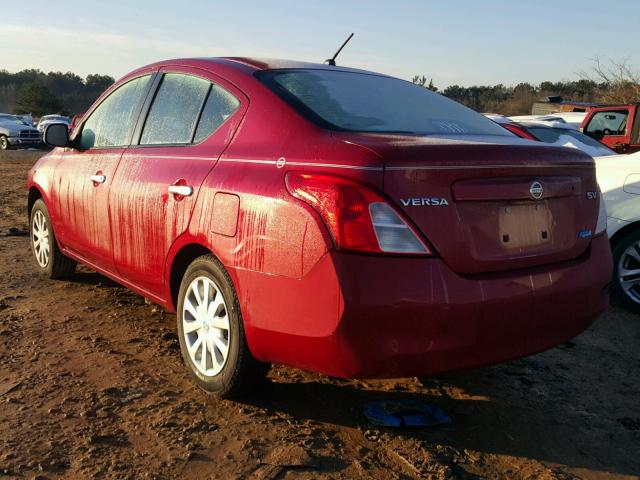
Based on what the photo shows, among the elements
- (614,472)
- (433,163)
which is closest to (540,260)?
(433,163)

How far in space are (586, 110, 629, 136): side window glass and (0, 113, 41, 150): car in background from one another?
2331 centimetres

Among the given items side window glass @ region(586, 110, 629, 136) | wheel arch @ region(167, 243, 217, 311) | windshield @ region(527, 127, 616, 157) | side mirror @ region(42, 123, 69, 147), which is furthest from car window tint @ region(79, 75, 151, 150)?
side window glass @ region(586, 110, 629, 136)

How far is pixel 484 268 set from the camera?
2.50m

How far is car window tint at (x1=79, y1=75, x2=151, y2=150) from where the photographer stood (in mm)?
4047

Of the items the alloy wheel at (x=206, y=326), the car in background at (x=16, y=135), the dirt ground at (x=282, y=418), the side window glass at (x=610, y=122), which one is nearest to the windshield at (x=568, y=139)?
the side window glass at (x=610, y=122)

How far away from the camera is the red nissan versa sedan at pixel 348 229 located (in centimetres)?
236

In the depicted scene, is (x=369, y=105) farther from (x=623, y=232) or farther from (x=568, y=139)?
(x=568, y=139)

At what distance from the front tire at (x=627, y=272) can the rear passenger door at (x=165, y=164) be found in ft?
11.5

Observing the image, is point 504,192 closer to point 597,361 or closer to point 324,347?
point 324,347

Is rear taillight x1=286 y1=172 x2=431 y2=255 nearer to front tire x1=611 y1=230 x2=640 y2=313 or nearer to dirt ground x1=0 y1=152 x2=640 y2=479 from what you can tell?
dirt ground x1=0 y1=152 x2=640 y2=479

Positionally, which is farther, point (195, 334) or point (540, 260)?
point (195, 334)

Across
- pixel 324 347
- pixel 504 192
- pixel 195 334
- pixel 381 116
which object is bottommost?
pixel 195 334

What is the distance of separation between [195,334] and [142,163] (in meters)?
1.09

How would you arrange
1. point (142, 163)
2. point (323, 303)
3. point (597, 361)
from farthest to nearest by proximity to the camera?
point (597, 361), point (142, 163), point (323, 303)
